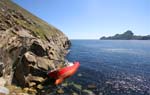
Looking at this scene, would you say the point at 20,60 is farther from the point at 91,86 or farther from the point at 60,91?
the point at 91,86

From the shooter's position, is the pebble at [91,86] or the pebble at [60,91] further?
the pebble at [91,86]

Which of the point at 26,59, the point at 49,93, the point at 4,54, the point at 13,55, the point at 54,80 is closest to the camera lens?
the point at 4,54

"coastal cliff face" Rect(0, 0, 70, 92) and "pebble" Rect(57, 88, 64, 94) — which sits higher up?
"coastal cliff face" Rect(0, 0, 70, 92)

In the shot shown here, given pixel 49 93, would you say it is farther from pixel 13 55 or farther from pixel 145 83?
pixel 145 83

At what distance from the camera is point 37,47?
3734 cm

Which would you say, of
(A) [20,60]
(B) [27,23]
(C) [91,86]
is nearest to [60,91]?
(C) [91,86]

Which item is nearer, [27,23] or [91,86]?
[91,86]

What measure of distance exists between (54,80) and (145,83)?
18065 mm

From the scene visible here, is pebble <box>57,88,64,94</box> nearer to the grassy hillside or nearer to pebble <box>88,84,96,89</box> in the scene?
pebble <box>88,84,96,89</box>

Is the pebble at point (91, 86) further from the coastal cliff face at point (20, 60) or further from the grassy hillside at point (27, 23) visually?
the grassy hillside at point (27, 23)

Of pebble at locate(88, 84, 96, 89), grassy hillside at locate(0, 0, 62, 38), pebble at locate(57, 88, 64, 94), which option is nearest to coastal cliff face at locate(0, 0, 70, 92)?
pebble at locate(57, 88, 64, 94)

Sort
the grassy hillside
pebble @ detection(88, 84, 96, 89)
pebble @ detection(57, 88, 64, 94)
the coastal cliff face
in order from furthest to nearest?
the grassy hillside < pebble @ detection(88, 84, 96, 89) < pebble @ detection(57, 88, 64, 94) < the coastal cliff face

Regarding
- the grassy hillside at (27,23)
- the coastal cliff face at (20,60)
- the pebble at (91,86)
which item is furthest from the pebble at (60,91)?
the grassy hillside at (27,23)

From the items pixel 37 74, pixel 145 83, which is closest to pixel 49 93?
pixel 37 74
